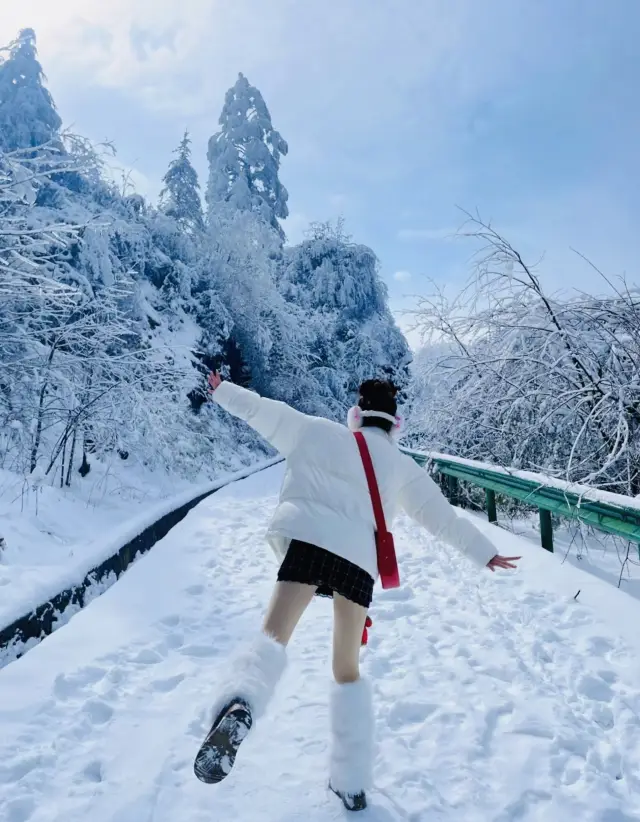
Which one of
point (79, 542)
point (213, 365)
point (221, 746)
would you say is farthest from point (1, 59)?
point (213, 365)

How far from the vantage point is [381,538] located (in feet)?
8.13

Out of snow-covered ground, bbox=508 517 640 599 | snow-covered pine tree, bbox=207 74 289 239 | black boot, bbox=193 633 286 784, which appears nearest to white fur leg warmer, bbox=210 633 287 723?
black boot, bbox=193 633 286 784

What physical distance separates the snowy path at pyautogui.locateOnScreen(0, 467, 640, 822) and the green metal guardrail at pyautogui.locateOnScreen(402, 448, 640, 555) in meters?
0.69

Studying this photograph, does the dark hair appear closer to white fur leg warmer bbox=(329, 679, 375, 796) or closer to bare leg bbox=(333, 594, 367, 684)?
bare leg bbox=(333, 594, 367, 684)

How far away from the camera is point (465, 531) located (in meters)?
2.61

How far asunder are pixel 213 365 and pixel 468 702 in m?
24.9

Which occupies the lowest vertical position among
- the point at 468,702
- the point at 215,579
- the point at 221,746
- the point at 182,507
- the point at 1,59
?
the point at 182,507

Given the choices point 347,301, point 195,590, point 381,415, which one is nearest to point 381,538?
point 381,415

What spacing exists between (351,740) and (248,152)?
171 ft

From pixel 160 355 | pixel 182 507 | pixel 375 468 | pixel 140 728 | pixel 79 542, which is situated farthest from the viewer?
pixel 160 355

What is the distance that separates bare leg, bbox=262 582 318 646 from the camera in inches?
88.9

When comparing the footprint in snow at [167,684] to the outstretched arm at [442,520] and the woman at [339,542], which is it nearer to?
the woman at [339,542]

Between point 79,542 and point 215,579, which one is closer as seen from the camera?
point 215,579

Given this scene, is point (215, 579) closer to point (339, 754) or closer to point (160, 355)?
point (339, 754)
